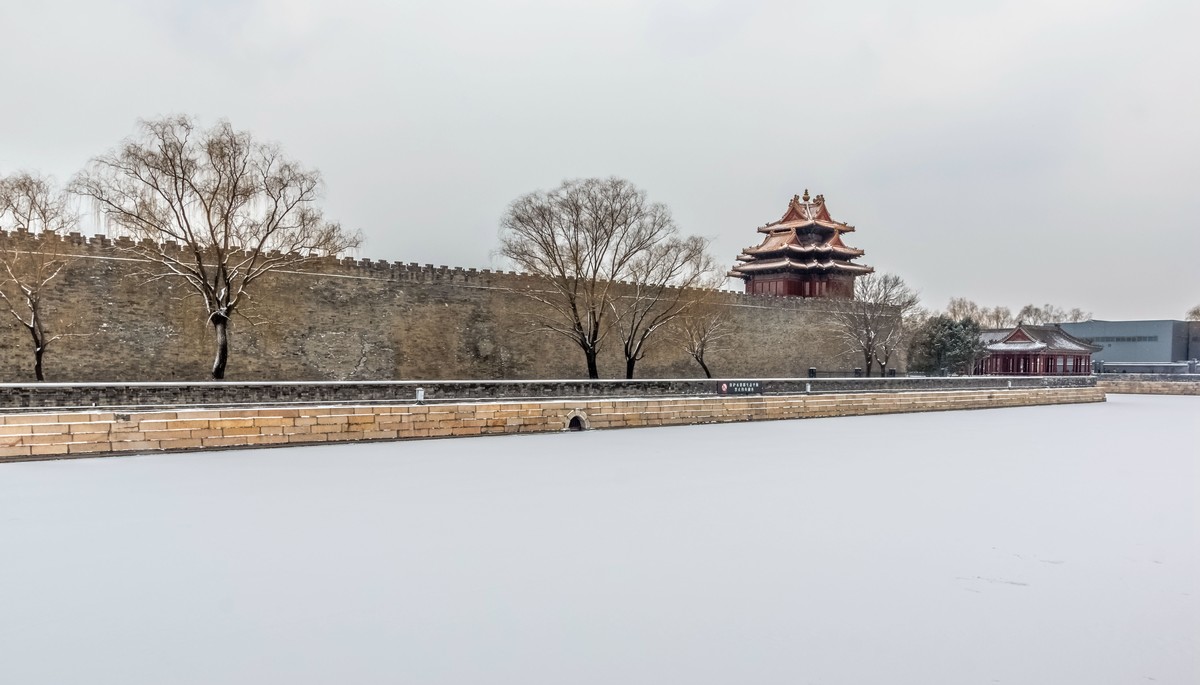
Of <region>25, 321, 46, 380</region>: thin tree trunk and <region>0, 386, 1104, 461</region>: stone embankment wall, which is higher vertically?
<region>25, 321, 46, 380</region>: thin tree trunk

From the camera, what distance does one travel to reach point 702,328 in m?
24.3

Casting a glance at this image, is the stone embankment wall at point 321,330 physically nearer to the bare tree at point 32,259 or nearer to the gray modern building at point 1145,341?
the bare tree at point 32,259

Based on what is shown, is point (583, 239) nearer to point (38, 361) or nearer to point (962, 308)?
point (38, 361)

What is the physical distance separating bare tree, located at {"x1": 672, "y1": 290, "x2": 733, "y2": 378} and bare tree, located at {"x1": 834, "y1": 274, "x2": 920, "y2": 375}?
6.57 metres

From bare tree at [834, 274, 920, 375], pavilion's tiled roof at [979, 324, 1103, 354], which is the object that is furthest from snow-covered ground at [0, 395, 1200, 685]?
pavilion's tiled roof at [979, 324, 1103, 354]

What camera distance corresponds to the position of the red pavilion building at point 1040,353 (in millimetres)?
32938

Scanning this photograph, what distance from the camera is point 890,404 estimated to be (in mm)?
21000

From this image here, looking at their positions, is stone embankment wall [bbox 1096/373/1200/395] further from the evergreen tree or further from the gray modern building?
the evergreen tree

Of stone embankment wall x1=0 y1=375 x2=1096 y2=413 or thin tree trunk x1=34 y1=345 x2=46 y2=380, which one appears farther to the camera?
thin tree trunk x1=34 y1=345 x2=46 y2=380

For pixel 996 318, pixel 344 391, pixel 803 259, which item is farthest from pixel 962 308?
pixel 344 391

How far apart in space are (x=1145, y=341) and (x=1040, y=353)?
1509 cm

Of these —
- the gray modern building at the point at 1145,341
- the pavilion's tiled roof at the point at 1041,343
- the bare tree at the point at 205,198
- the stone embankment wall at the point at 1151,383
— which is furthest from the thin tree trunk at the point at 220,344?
the gray modern building at the point at 1145,341

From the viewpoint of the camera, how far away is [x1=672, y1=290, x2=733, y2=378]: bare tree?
24.1 meters

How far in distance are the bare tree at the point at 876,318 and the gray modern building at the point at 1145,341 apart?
17.8 metres
